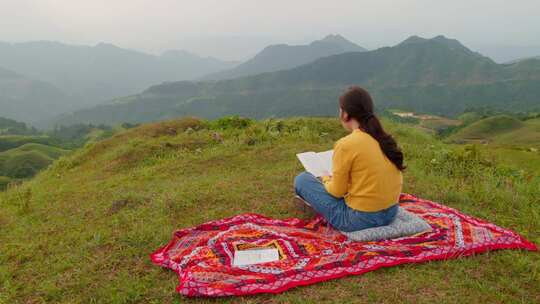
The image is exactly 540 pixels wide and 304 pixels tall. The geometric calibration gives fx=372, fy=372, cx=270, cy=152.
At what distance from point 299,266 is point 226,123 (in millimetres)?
9179

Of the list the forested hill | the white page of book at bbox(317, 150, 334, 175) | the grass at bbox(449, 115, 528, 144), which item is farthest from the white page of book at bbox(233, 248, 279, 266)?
the forested hill

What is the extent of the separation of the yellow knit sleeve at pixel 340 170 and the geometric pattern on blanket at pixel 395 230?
509mm

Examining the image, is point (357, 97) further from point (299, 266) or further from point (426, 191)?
point (426, 191)

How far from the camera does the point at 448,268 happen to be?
395 centimetres

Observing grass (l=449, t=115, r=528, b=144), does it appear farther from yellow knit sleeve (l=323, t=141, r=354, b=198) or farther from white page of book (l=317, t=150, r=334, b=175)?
yellow knit sleeve (l=323, t=141, r=354, b=198)

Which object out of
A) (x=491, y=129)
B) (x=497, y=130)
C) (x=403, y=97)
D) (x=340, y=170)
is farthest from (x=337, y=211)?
(x=403, y=97)

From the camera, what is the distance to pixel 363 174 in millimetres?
4031

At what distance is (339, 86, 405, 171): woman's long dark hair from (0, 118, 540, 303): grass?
1.28 m

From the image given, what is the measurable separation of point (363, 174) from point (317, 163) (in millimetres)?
1570

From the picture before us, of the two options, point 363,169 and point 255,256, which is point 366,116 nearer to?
point 363,169

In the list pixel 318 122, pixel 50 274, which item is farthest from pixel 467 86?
pixel 50 274

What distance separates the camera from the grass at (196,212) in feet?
12.3

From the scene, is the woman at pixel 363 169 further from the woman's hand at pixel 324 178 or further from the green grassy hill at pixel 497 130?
the green grassy hill at pixel 497 130

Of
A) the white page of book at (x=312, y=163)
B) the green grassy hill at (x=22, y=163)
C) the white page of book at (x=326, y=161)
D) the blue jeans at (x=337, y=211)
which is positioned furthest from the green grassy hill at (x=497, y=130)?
the green grassy hill at (x=22, y=163)
